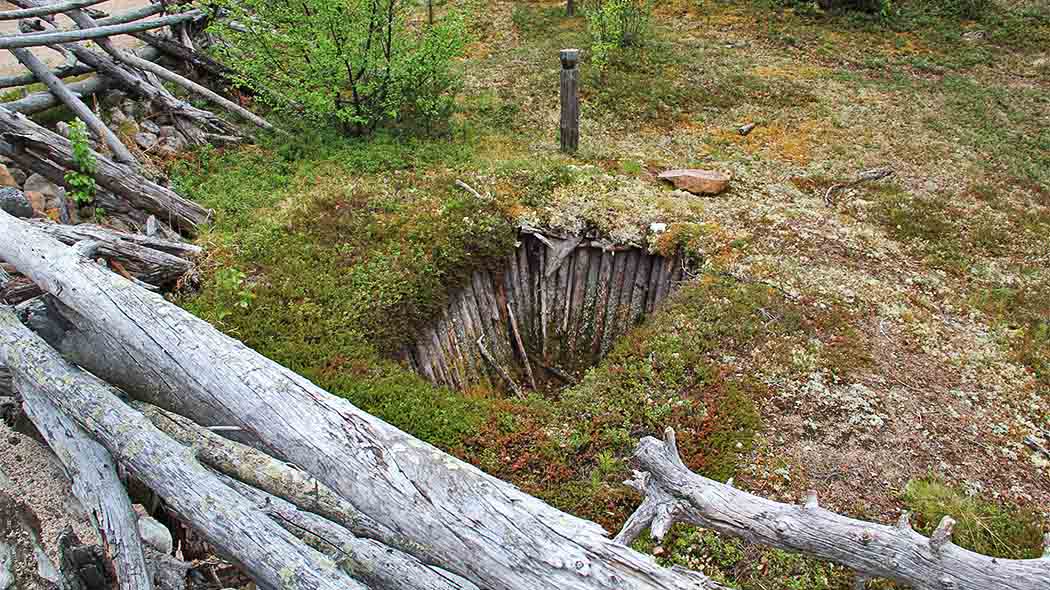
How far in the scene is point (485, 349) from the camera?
29.4ft

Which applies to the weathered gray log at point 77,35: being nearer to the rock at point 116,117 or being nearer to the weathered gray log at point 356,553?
the rock at point 116,117

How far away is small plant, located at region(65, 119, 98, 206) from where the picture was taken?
796cm

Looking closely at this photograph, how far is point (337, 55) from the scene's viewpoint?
1040cm

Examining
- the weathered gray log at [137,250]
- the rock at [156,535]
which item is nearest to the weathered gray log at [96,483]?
the rock at [156,535]

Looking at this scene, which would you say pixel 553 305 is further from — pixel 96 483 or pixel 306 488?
pixel 96 483

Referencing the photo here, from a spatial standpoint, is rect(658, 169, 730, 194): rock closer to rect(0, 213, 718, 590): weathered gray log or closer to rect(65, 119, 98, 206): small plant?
rect(0, 213, 718, 590): weathered gray log

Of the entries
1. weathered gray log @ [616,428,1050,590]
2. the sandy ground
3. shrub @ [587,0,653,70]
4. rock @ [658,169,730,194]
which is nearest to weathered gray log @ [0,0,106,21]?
the sandy ground

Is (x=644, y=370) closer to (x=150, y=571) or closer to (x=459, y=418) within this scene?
(x=459, y=418)

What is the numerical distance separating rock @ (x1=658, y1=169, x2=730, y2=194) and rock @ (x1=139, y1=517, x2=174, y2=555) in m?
9.13

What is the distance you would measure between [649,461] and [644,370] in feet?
6.89

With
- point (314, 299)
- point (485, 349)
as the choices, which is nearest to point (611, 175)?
point (485, 349)

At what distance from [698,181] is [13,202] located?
9773mm

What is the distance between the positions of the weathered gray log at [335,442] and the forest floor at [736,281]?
1.63m

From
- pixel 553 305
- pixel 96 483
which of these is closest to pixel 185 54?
pixel 553 305
